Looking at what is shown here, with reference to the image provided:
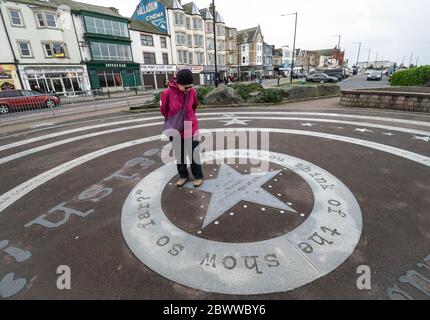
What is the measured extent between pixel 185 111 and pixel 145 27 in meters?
39.8

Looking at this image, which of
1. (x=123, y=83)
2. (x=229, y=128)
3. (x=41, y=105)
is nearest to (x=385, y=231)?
(x=229, y=128)

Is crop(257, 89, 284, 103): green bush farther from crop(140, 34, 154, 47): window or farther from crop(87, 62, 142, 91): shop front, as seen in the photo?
crop(140, 34, 154, 47): window

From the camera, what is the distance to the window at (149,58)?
35438 mm

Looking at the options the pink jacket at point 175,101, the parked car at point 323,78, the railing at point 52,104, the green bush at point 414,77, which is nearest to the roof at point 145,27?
the railing at point 52,104

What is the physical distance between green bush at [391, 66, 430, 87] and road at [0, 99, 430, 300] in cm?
1542

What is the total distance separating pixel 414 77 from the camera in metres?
17.4

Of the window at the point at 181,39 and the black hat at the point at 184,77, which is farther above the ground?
the window at the point at 181,39

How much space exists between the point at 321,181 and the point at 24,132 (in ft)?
40.9

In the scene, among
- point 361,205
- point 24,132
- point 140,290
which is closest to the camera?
point 140,290

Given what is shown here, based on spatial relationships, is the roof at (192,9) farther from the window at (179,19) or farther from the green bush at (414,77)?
the green bush at (414,77)

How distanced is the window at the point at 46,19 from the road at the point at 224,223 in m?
27.6

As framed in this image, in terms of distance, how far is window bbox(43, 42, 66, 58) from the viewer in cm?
2564

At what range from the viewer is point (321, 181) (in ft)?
14.2

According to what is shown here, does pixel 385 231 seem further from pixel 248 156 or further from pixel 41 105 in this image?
pixel 41 105
